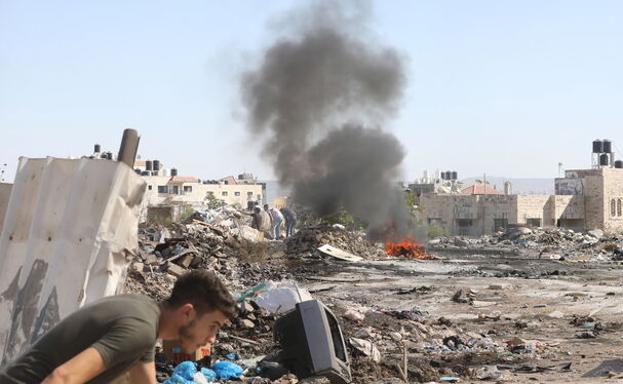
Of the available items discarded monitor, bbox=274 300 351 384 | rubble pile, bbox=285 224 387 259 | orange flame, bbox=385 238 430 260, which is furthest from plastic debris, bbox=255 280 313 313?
orange flame, bbox=385 238 430 260

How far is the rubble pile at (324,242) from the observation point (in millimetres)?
29969

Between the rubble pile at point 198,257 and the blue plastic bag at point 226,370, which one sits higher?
the rubble pile at point 198,257

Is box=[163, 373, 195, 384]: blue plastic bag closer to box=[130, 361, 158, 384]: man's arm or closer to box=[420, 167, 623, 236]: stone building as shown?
box=[130, 361, 158, 384]: man's arm

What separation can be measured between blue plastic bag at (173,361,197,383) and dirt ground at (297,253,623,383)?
98.3 inches

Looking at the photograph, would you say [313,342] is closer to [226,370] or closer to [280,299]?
[226,370]

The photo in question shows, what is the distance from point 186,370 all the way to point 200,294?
5186mm

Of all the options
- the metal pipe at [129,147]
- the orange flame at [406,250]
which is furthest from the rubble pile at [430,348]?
the orange flame at [406,250]

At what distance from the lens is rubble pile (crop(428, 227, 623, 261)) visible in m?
36.3

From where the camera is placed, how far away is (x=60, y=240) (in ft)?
22.7

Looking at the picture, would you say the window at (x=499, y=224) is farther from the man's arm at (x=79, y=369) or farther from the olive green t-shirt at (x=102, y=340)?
the man's arm at (x=79, y=369)

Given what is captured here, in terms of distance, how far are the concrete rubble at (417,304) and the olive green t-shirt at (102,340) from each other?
5495 mm

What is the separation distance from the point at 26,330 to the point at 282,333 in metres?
2.04

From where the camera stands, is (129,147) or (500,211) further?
(500,211)

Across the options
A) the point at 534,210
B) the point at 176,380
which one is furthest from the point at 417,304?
the point at 534,210
